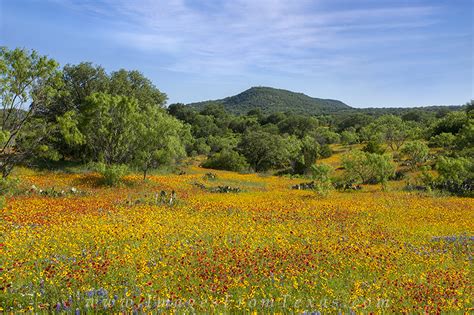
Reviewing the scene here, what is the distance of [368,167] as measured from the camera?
29203mm

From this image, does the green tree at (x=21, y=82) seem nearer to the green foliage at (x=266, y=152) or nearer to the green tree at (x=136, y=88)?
the green tree at (x=136, y=88)

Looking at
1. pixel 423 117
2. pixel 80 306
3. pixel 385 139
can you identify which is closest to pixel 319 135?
pixel 385 139

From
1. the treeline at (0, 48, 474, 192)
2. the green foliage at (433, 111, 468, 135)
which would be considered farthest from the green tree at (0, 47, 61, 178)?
the green foliage at (433, 111, 468, 135)

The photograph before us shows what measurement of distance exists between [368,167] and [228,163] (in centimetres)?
1924

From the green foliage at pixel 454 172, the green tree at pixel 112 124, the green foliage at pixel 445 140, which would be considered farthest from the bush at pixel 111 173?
the green foliage at pixel 445 140

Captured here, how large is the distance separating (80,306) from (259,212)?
33.8 feet

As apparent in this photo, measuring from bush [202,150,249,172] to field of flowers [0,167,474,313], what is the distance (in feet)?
91.6

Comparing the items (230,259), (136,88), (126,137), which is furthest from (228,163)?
(230,259)

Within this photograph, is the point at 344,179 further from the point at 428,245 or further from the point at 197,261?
the point at 197,261

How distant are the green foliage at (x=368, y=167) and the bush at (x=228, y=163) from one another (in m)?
15.2

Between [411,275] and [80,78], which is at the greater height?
[80,78]

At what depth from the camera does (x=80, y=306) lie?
568 centimetres

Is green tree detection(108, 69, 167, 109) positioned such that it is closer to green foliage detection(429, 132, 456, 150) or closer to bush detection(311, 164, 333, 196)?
bush detection(311, 164, 333, 196)

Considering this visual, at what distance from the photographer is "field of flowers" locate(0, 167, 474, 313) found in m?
6.05
